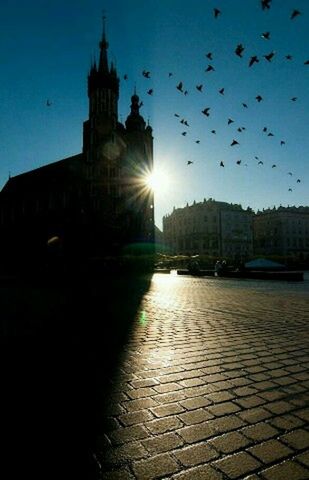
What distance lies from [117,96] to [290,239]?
6495 cm

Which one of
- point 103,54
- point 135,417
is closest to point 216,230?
point 103,54

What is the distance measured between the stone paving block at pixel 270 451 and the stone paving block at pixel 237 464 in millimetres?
64

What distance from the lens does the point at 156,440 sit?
2254 mm

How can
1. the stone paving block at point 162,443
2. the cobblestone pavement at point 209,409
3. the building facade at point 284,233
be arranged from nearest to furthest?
1. the cobblestone pavement at point 209,409
2. the stone paving block at point 162,443
3. the building facade at point 284,233

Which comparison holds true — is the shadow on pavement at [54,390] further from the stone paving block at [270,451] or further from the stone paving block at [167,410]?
the stone paving block at [270,451]

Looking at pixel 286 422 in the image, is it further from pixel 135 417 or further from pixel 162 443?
pixel 135 417

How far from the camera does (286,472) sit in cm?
191

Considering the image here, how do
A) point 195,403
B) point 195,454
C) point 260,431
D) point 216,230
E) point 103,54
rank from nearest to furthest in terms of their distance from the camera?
point 195,454, point 260,431, point 195,403, point 103,54, point 216,230

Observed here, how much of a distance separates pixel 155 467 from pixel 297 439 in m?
1.08

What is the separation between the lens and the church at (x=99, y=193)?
1801 inches

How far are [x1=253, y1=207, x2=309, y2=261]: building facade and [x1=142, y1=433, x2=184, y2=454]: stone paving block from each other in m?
95.2

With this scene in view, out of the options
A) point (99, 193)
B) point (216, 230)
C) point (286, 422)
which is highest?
point (99, 193)

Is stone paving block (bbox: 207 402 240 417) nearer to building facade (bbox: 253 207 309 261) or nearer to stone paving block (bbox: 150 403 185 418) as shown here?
stone paving block (bbox: 150 403 185 418)

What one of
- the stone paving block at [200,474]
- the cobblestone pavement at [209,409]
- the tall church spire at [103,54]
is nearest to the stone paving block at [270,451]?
the cobblestone pavement at [209,409]
